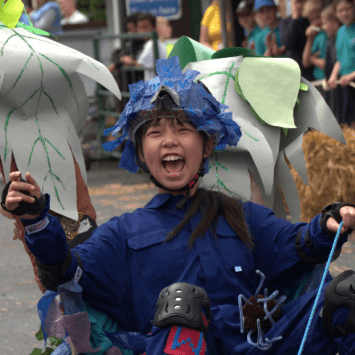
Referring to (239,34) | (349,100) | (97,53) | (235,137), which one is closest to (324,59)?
(349,100)

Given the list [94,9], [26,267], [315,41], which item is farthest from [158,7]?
[26,267]

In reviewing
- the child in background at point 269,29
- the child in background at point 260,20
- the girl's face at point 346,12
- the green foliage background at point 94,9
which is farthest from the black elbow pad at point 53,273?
the green foliage background at point 94,9

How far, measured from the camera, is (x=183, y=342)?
183cm

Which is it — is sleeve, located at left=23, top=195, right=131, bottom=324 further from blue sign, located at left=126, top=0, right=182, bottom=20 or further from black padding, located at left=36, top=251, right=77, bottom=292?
blue sign, located at left=126, top=0, right=182, bottom=20

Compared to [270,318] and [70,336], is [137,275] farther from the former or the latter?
[270,318]

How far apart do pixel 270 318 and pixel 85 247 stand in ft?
1.97

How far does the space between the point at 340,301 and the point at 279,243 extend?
16.8 inches

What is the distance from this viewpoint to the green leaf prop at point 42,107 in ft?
8.40

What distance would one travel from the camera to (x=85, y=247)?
84.5 inches

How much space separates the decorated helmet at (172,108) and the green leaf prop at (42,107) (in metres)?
0.31

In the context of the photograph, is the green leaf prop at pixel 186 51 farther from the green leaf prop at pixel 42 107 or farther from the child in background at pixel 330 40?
A: the child in background at pixel 330 40

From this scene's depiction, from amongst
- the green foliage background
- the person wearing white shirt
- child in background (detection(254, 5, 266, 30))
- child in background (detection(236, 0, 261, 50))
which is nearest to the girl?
child in background (detection(254, 5, 266, 30))

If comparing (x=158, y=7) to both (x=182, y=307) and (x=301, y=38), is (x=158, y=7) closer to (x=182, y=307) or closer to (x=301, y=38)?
(x=301, y=38)

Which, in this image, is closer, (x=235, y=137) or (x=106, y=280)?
(x=106, y=280)
